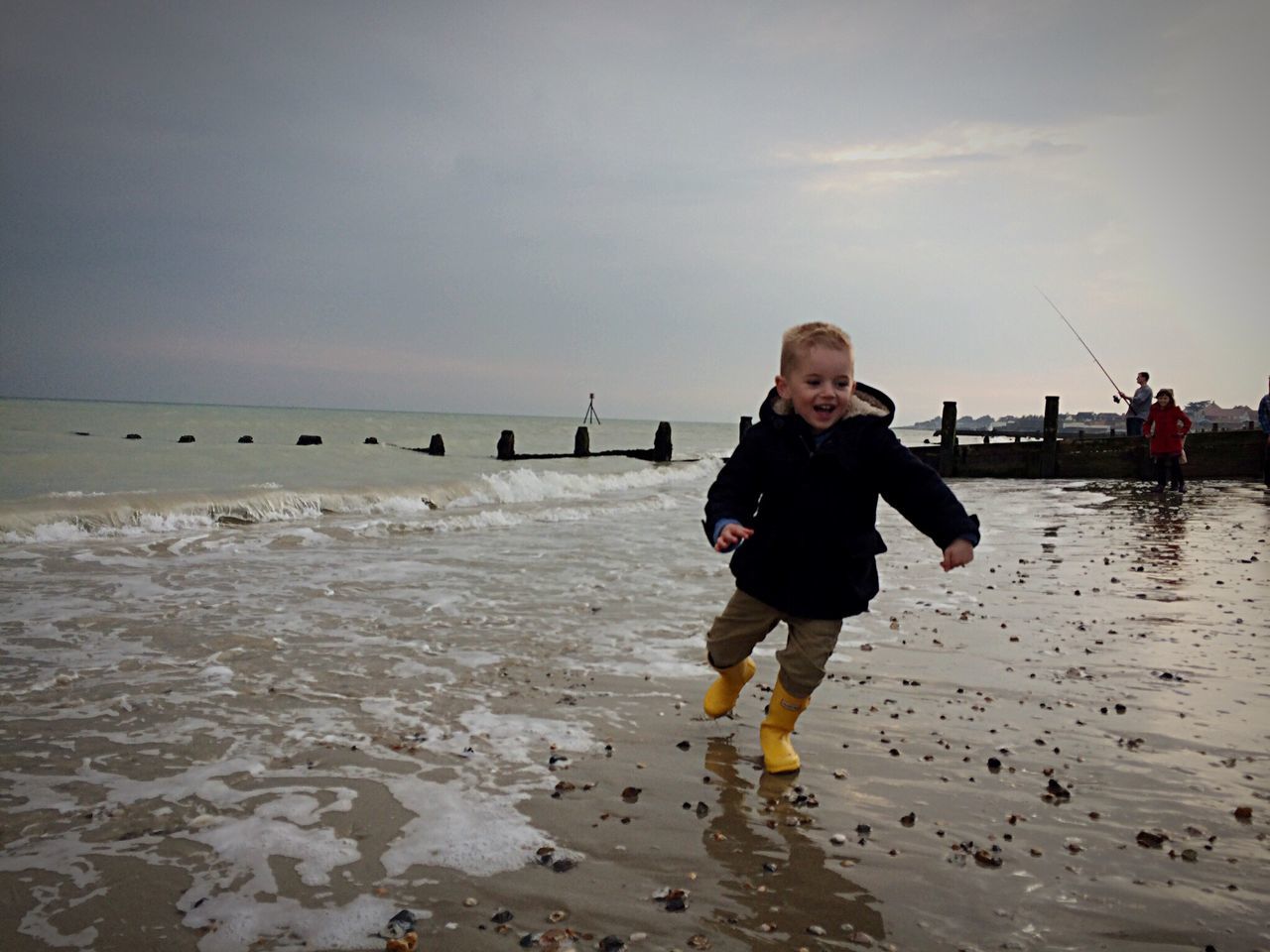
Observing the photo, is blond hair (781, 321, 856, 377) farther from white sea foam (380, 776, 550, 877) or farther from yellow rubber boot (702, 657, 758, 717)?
white sea foam (380, 776, 550, 877)

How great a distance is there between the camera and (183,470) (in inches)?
801

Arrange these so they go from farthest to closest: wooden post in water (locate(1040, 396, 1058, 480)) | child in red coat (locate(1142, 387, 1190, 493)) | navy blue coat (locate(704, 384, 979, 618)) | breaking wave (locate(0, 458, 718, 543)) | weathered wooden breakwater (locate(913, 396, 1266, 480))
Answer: wooden post in water (locate(1040, 396, 1058, 480)) < weathered wooden breakwater (locate(913, 396, 1266, 480)) < child in red coat (locate(1142, 387, 1190, 493)) < breaking wave (locate(0, 458, 718, 543)) < navy blue coat (locate(704, 384, 979, 618))

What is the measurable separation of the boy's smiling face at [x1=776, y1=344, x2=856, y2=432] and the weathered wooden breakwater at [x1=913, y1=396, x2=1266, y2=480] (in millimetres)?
21965

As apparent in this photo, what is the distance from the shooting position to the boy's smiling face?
3.62 m

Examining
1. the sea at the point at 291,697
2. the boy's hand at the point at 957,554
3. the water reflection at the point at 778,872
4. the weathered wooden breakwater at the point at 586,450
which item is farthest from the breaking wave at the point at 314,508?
the weathered wooden breakwater at the point at 586,450

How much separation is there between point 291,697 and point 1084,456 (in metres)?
23.5

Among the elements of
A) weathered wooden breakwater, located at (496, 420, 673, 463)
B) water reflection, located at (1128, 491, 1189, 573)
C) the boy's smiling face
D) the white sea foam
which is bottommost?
the white sea foam

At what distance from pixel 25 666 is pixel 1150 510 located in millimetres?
14748

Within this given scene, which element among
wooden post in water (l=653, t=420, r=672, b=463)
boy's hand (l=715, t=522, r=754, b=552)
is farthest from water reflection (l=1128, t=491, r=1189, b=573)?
wooden post in water (l=653, t=420, r=672, b=463)

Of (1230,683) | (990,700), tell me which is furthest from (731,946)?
(1230,683)

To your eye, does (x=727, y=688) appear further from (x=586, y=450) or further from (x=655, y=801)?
(x=586, y=450)

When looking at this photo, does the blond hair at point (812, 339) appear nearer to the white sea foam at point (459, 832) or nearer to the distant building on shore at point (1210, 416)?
the white sea foam at point (459, 832)

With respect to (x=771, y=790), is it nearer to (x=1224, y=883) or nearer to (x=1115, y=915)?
(x=1115, y=915)

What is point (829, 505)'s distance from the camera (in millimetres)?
3678
